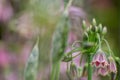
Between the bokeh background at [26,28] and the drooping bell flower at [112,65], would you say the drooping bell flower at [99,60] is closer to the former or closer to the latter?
the drooping bell flower at [112,65]

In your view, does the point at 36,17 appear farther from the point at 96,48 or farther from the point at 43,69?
the point at 96,48

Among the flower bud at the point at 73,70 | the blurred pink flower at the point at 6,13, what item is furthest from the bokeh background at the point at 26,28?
the flower bud at the point at 73,70

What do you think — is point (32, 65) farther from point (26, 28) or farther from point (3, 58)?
point (3, 58)

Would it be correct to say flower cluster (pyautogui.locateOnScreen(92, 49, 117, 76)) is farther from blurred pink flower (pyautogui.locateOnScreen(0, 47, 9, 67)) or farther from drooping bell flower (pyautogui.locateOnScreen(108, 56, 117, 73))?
blurred pink flower (pyautogui.locateOnScreen(0, 47, 9, 67))

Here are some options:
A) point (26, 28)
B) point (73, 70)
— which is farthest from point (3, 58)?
point (73, 70)

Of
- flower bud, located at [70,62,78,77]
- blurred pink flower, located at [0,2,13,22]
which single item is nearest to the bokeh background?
blurred pink flower, located at [0,2,13,22]

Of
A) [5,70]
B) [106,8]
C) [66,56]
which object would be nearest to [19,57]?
[5,70]

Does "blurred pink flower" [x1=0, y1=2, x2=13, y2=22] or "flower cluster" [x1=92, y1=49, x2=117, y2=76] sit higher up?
"blurred pink flower" [x1=0, y1=2, x2=13, y2=22]
